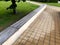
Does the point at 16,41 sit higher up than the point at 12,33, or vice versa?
the point at 12,33

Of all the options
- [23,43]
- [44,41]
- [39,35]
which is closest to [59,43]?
[44,41]

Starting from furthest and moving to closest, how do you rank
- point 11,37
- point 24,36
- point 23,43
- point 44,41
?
point 24,36, point 44,41, point 23,43, point 11,37

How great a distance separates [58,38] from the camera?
488cm

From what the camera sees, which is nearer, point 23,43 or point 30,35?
point 23,43

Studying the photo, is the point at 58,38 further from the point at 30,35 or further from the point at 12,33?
the point at 12,33

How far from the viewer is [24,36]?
4852 millimetres

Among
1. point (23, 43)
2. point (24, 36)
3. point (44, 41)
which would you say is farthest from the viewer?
point (24, 36)

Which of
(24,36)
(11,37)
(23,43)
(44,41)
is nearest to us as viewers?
(11,37)

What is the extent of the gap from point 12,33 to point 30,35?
3.37ft

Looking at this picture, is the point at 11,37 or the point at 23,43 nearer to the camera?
the point at 11,37

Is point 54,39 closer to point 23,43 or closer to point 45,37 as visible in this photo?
point 45,37

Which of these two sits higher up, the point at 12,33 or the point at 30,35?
the point at 12,33

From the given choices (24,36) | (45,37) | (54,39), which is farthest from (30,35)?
(54,39)

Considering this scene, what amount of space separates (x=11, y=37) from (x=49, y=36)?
5.80ft
